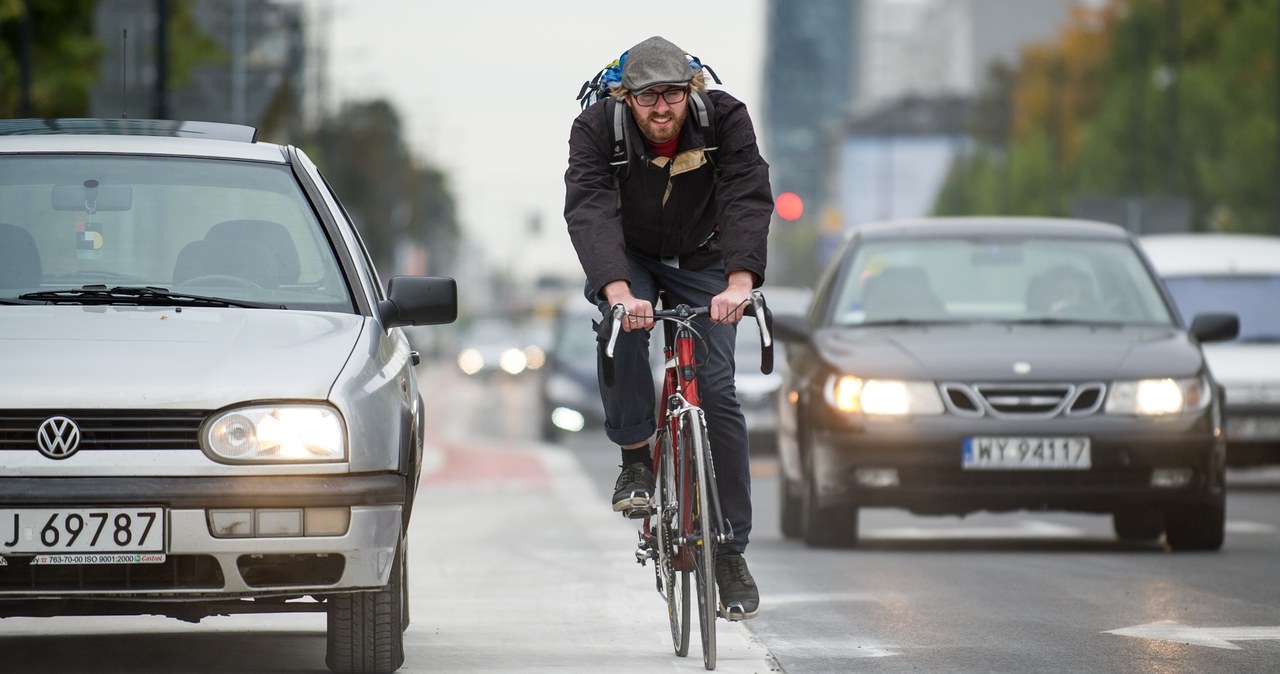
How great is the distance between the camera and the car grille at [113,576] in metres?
6.39

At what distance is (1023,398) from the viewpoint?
38.3 feet

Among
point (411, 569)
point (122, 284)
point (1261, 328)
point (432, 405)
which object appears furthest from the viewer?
point (432, 405)

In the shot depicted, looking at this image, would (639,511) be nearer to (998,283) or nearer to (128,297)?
(128,297)

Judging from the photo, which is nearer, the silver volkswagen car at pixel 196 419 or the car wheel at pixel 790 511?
the silver volkswagen car at pixel 196 419

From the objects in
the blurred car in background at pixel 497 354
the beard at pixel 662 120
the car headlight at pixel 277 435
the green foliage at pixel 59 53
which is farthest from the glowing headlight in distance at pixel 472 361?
the car headlight at pixel 277 435

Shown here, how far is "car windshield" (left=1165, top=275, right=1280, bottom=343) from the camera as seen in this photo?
18.5 m

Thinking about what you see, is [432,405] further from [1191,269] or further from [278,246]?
[278,246]

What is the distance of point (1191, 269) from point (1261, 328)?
67 centimetres

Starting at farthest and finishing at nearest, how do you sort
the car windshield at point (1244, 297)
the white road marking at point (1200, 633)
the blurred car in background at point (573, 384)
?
1. the blurred car in background at point (573, 384)
2. the car windshield at point (1244, 297)
3. the white road marking at point (1200, 633)

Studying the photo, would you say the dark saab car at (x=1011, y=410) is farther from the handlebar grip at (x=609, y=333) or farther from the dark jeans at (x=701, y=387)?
the handlebar grip at (x=609, y=333)

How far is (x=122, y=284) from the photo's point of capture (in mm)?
7301

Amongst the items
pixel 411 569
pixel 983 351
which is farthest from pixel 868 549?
pixel 411 569

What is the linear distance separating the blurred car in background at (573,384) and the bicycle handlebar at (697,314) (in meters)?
24.0

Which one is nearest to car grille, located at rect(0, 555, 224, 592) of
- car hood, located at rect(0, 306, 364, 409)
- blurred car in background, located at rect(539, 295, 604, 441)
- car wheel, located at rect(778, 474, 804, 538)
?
car hood, located at rect(0, 306, 364, 409)
